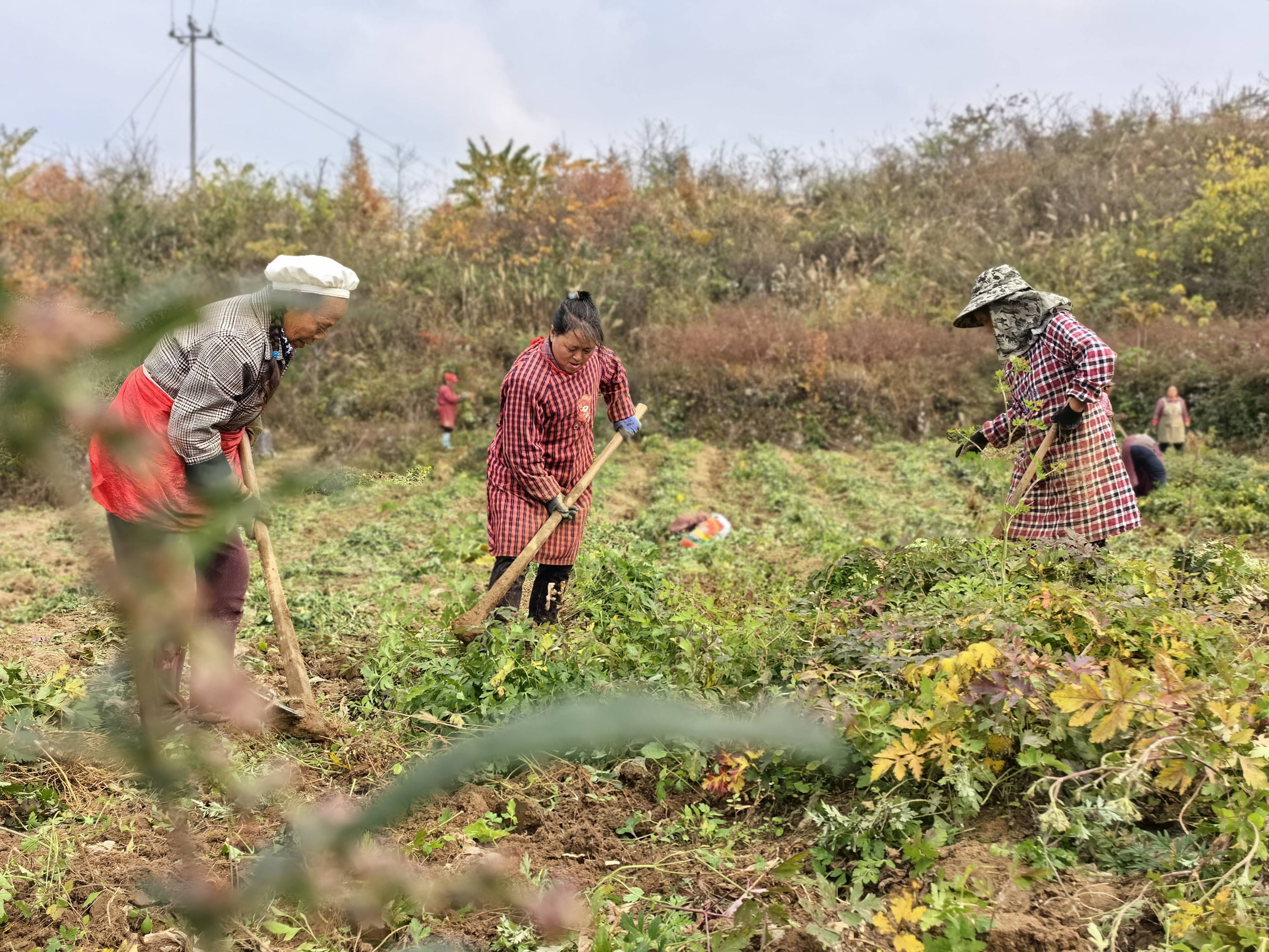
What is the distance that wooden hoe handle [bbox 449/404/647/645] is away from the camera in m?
3.85

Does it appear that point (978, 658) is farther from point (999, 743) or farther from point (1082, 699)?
point (1082, 699)

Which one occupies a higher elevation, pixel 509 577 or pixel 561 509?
pixel 561 509

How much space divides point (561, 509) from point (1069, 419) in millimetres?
2205

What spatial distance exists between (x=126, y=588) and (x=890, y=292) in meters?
18.8

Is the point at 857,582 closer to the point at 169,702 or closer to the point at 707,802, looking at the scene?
the point at 707,802

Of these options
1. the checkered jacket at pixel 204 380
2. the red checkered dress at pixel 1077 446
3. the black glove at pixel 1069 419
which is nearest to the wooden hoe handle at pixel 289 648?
the checkered jacket at pixel 204 380

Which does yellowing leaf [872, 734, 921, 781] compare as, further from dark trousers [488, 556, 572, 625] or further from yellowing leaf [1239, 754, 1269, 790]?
dark trousers [488, 556, 572, 625]

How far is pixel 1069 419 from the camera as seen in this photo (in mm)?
4152

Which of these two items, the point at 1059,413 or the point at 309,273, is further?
the point at 1059,413

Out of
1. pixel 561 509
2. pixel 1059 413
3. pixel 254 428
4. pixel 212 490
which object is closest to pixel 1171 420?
pixel 1059 413

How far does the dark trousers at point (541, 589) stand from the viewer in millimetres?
4191

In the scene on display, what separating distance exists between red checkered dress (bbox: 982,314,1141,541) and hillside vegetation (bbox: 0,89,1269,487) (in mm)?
8157

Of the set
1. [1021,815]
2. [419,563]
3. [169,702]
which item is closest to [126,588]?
[1021,815]

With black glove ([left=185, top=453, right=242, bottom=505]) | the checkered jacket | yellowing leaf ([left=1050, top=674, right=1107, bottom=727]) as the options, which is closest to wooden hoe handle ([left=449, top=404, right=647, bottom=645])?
the checkered jacket
